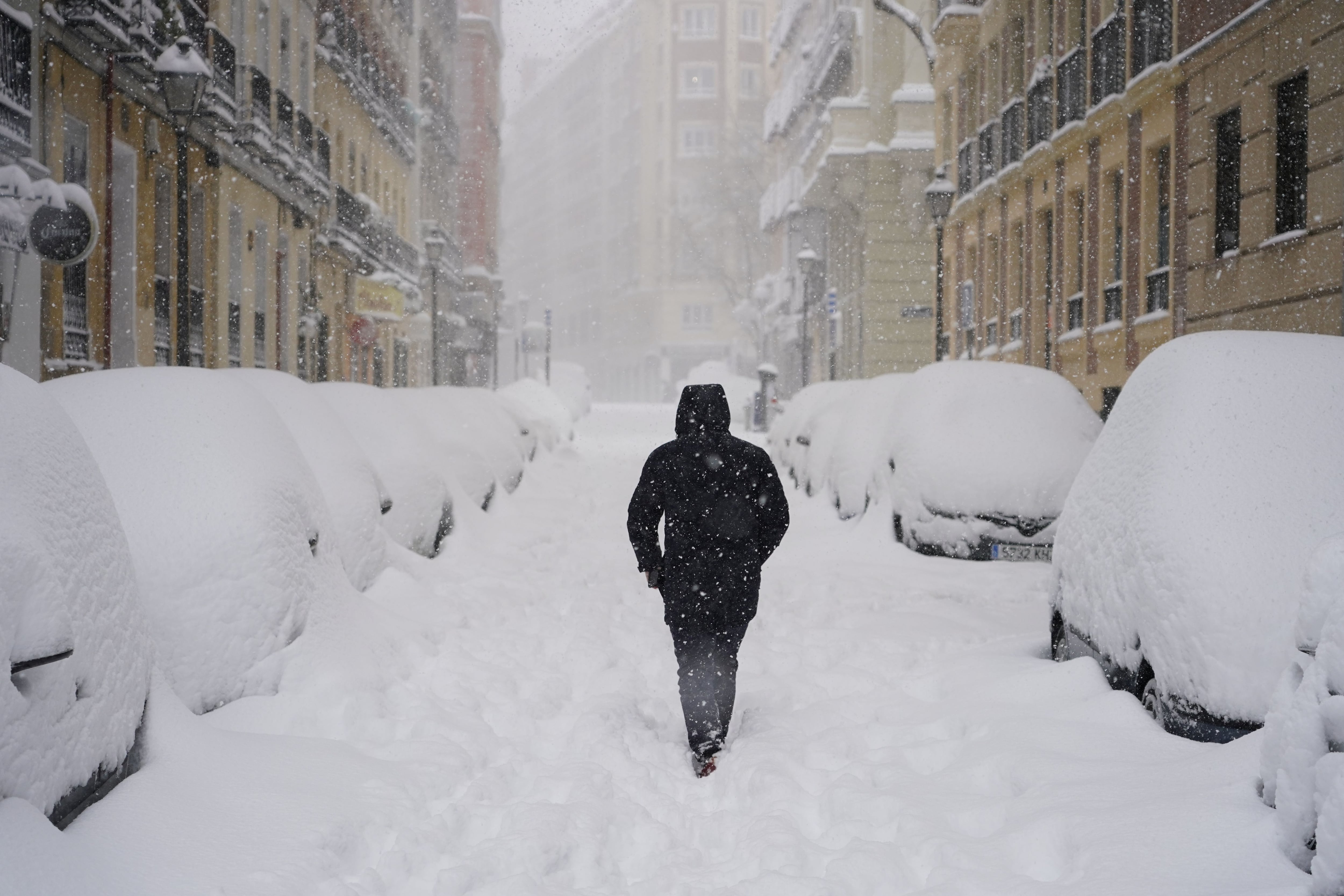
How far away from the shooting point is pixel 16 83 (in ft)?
46.3

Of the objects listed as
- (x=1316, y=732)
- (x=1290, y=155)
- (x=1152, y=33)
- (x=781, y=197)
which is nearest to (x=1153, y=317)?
(x=1290, y=155)

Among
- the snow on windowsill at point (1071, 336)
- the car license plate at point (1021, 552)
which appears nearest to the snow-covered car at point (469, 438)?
the car license plate at point (1021, 552)

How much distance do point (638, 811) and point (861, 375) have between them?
31125 mm

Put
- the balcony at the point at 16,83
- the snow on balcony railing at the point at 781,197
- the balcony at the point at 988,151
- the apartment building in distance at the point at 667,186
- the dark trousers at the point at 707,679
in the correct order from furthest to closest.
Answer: the apartment building in distance at the point at 667,186 < the snow on balcony railing at the point at 781,197 < the balcony at the point at 988,151 < the balcony at the point at 16,83 < the dark trousers at the point at 707,679

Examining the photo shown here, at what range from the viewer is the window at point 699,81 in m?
81.5

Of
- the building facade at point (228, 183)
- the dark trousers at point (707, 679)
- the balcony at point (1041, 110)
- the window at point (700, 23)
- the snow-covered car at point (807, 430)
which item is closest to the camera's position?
the dark trousers at point (707, 679)

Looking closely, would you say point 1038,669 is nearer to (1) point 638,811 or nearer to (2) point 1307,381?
(2) point 1307,381

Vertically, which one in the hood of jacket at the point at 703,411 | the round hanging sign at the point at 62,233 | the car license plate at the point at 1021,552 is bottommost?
the car license plate at the point at 1021,552

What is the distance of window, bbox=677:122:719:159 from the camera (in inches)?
3209

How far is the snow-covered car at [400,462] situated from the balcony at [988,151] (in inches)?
702

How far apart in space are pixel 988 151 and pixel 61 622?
25617mm

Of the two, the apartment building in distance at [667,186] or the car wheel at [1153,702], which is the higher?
the apartment building in distance at [667,186]

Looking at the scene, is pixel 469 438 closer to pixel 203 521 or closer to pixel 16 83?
pixel 16 83

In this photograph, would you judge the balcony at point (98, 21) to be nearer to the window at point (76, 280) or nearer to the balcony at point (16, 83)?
the balcony at point (16, 83)
